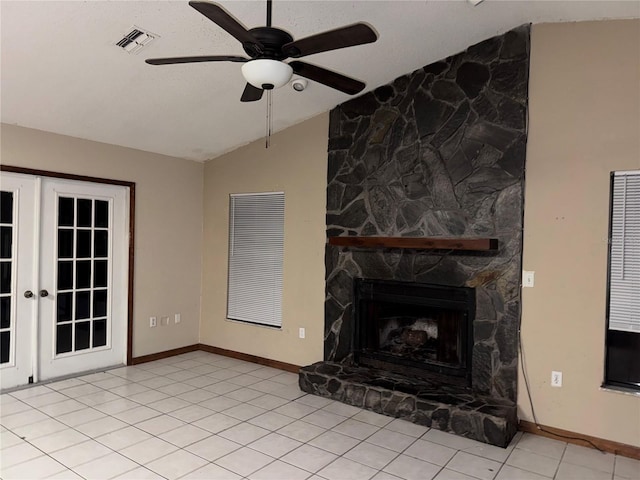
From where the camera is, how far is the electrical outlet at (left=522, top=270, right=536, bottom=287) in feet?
11.5

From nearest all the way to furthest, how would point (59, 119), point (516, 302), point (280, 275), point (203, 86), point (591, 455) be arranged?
point (591, 455), point (516, 302), point (203, 86), point (59, 119), point (280, 275)

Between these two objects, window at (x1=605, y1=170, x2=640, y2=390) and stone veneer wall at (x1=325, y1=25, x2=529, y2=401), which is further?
stone veneer wall at (x1=325, y1=25, x2=529, y2=401)

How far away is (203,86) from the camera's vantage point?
3.87 meters

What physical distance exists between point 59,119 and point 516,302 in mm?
4448

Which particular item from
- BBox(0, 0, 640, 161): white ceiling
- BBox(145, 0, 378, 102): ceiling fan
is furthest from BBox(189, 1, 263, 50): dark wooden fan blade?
BBox(0, 0, 640, 161): white ceiling

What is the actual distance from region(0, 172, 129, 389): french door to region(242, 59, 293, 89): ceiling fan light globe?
327cm

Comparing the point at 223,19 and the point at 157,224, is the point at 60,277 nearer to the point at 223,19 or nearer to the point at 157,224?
the point at 157,224

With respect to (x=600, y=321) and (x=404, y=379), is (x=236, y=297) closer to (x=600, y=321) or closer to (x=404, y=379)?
(x=404, y=379)

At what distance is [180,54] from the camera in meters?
3.33

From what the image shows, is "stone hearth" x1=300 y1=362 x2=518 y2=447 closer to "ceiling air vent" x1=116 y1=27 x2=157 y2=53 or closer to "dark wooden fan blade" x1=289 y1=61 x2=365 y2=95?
"dark wooden fan blade" x1=289 y1=61 x2=365 y2=95

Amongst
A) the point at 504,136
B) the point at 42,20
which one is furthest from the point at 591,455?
the point at 42,20

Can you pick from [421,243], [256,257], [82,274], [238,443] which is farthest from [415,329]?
[82,274]

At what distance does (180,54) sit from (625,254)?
3.65m

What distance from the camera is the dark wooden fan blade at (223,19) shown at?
175cm
